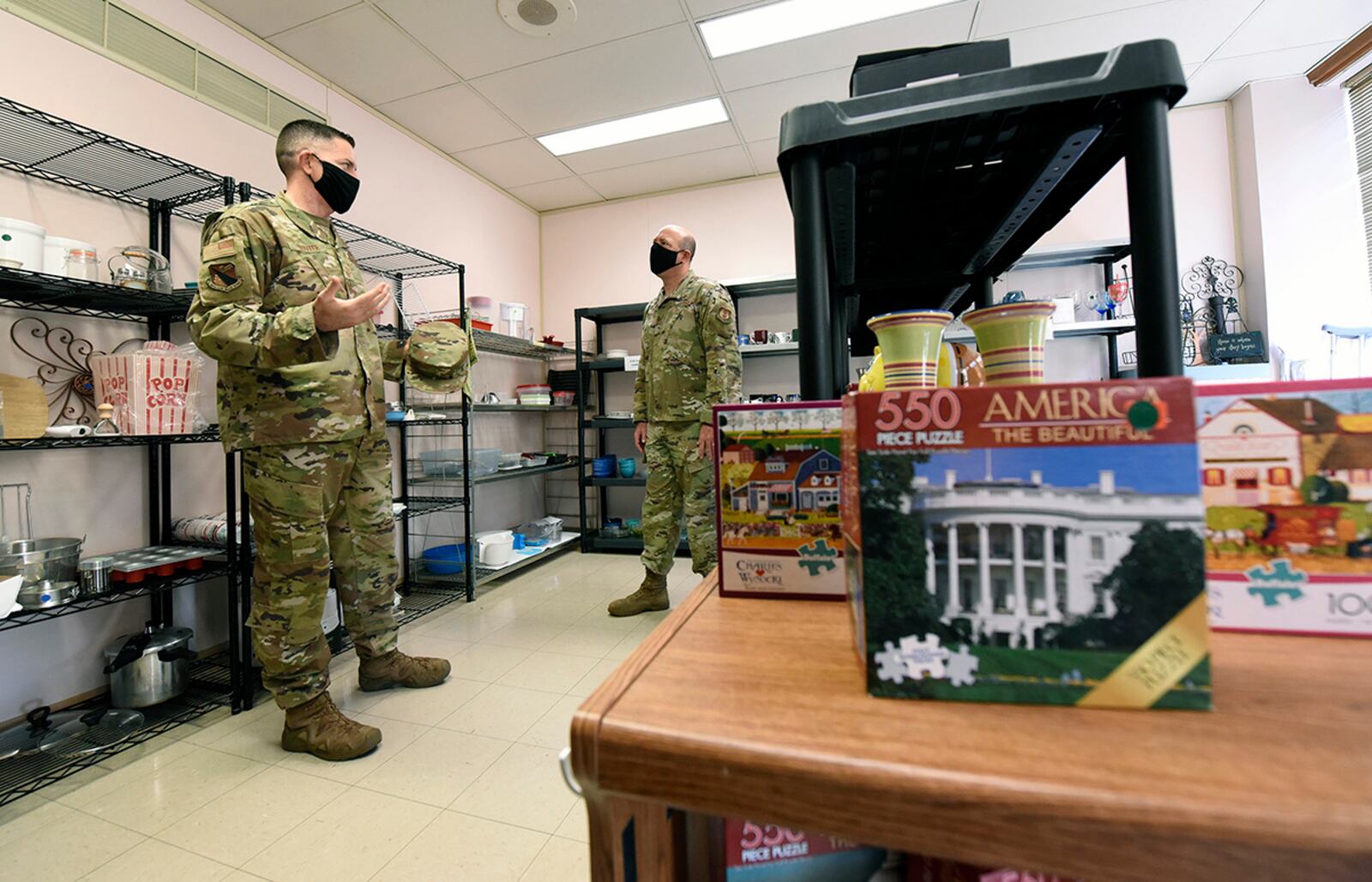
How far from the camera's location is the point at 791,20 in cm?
247

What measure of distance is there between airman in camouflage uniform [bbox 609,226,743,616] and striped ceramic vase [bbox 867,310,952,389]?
1.90 m

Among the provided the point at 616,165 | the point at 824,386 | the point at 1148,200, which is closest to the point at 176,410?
the point at 824,386

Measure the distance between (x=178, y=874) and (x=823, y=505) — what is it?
5.10 ft

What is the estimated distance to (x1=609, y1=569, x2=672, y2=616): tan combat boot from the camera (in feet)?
8.41

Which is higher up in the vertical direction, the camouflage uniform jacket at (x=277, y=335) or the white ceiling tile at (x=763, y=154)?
the white ceiling tile at (x=763, y=154)

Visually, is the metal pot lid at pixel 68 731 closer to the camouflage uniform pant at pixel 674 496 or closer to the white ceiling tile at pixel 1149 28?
the camouflage uniform pant at pixel 674 496

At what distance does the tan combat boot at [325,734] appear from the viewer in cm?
149

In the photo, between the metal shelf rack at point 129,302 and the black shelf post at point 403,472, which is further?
the black shelf post at point 403,472

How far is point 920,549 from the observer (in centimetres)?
35

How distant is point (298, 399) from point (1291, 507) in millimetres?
1915

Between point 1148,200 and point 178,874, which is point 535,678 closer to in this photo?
point 178,874

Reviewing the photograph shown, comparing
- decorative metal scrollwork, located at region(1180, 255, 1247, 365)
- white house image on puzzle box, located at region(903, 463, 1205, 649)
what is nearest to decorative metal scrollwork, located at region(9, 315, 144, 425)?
white house image on puzzle box, located at region(903, 463, 1205, 649)

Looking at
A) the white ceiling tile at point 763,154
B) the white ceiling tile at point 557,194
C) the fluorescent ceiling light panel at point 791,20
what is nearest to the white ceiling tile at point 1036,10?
the fluorescent ceiling light panel at point 791,20

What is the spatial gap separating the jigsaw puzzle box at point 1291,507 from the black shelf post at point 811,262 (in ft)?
1.02
